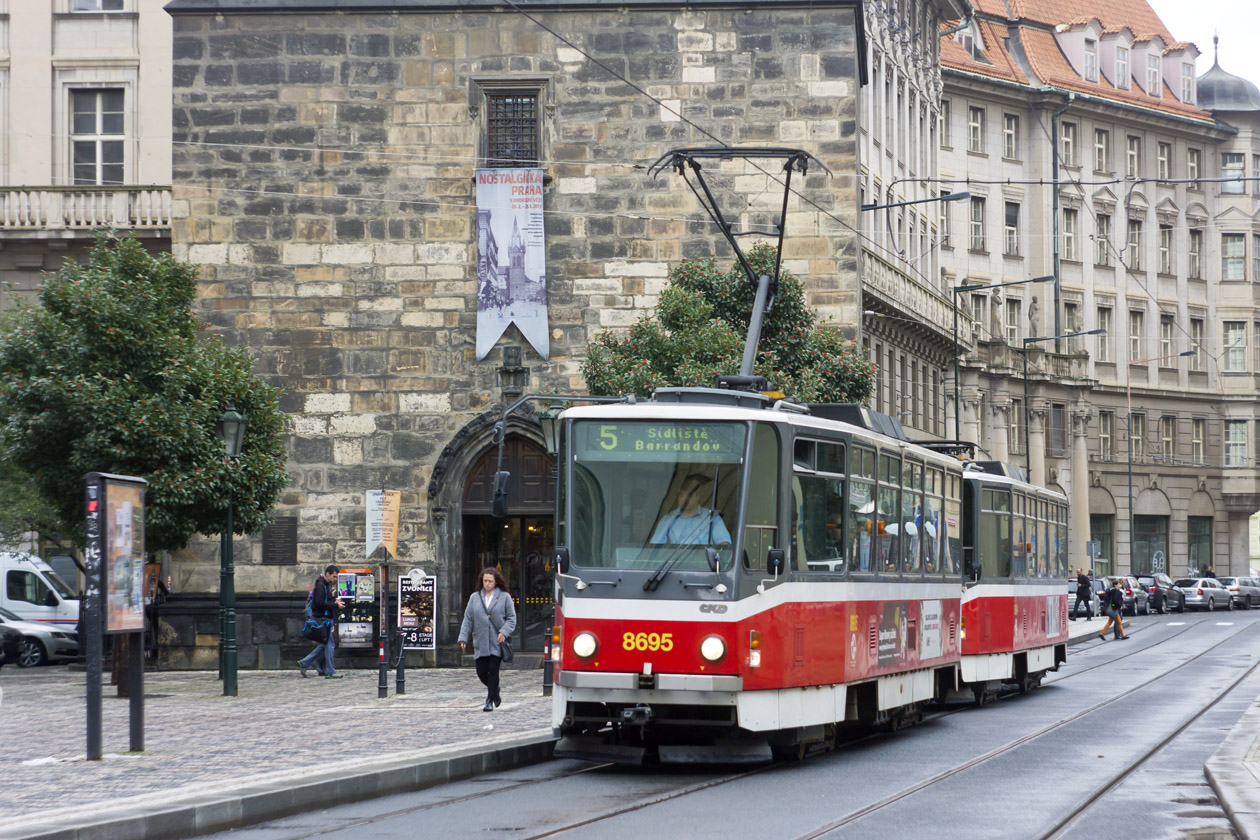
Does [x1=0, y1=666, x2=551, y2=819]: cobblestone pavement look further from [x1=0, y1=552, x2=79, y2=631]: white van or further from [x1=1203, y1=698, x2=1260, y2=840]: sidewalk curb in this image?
[x1=0, y1=552, x2=79, y2=631]: white van

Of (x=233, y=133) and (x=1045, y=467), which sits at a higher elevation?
(x=233, y=133)

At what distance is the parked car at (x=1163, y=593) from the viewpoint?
209 feet

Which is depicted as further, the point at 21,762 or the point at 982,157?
the point at 982,157

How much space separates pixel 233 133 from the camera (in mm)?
30297

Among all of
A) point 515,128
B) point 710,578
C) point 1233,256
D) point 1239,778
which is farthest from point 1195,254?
point 1239,778

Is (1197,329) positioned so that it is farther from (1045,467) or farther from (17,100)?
(17,100)

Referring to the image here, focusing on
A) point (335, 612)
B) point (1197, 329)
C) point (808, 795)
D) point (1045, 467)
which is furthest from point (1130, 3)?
point (808, 795)

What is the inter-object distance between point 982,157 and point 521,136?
136 feet

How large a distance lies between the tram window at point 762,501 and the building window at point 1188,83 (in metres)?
69.0

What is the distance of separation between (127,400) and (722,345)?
26.4 feet

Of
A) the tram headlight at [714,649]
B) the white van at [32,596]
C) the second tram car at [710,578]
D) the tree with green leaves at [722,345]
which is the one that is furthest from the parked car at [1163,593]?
the tram headlight at [714,649]

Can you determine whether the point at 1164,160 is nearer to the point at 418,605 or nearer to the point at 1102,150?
the point at 1102,150

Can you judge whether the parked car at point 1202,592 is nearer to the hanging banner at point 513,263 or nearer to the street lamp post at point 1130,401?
the street lamp post at point 1130,401

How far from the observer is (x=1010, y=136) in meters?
69.8
